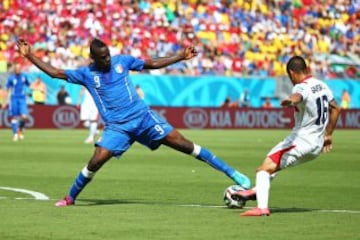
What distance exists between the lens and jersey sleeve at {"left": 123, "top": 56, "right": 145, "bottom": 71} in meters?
13.1

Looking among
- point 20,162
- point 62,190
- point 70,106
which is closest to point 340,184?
point 62,190

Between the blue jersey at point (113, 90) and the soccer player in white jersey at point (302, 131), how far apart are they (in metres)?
2.08

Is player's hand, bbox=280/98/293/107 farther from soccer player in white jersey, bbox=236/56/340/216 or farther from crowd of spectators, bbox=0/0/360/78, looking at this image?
crowd of spectators, bbox=0/0/360/78

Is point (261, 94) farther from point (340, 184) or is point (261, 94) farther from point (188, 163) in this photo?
point (340, 184)

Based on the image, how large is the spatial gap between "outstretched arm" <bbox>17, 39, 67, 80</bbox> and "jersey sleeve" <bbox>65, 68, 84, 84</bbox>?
0.06 metres

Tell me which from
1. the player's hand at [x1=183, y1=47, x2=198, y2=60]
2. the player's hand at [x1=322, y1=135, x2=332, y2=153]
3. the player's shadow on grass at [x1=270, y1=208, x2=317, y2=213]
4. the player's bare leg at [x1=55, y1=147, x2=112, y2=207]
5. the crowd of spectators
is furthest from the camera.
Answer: the crowd of spectators

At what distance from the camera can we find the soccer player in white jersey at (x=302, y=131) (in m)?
11.6

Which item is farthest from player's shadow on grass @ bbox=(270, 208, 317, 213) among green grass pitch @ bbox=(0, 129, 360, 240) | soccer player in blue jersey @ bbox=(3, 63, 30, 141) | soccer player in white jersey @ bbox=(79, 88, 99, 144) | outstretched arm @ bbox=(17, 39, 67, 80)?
soccer player in blue jersey @ bbox=(3, 63, 30, 141)

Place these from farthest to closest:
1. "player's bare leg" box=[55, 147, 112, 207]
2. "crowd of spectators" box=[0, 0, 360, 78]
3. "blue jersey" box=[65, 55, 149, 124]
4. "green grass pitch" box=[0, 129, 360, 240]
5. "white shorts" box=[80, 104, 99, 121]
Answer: "crowd of spectators" box=[0, 0, 360, 78] → "white shorts" box=[80, 104, 99, 121] → "blue jersey" box=[65, 55, 149, 124] → "player's bare leg" box=[55, 147, 112, 207] → "green grass pitch" box=[0, 129, 360, 240]

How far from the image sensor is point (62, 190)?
51.2 ft

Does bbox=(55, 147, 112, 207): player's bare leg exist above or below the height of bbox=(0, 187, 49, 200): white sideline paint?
above

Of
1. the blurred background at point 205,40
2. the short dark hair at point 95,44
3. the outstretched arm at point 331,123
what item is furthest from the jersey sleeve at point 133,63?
the blurred background at point 205,40

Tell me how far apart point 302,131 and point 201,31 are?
117ft

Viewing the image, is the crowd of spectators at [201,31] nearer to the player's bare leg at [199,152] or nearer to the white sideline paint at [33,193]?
the white sideline paint at [33,193]
